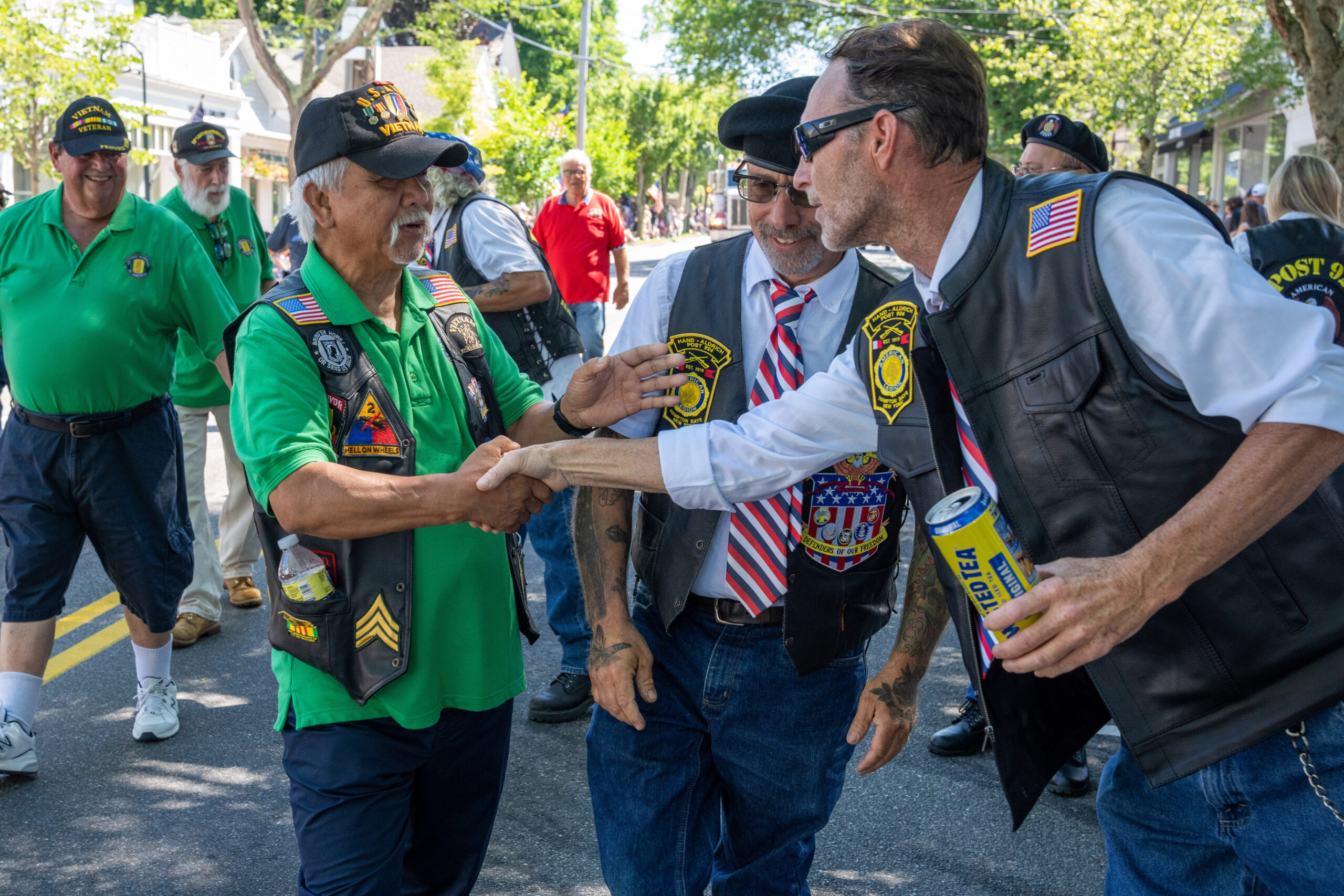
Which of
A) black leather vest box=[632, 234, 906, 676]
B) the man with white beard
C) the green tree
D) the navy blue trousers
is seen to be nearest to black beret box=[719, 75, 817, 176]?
black leather vest box=[632, 234, 906, 676]

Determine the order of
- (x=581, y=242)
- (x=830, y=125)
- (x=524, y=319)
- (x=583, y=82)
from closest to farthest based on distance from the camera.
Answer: (x=830, y=125) → (x=524, y=319) → (x=581, y=242) → (x=583, y=82)

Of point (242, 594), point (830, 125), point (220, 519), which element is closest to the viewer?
point (830, 125)

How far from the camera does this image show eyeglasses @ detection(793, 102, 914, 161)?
210cm

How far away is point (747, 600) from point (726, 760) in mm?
383

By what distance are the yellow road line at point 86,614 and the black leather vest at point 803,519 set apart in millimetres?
4093

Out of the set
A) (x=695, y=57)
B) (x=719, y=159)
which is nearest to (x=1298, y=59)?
(x=695, y=57)

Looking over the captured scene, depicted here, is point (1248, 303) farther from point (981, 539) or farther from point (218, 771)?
point (218, 771)

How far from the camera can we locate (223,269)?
21.1 ft

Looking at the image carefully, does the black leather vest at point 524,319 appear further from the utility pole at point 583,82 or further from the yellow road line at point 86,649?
the utility pole at point 583,82

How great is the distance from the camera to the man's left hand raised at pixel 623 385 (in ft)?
8.63

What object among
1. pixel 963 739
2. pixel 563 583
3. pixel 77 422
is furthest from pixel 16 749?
pixel 963 739

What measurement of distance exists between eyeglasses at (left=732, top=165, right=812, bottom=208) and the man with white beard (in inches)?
150

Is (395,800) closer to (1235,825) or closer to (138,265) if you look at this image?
(1235,825)

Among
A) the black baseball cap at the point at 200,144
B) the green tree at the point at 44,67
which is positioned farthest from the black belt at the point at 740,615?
the green tree at the point at 44,67
